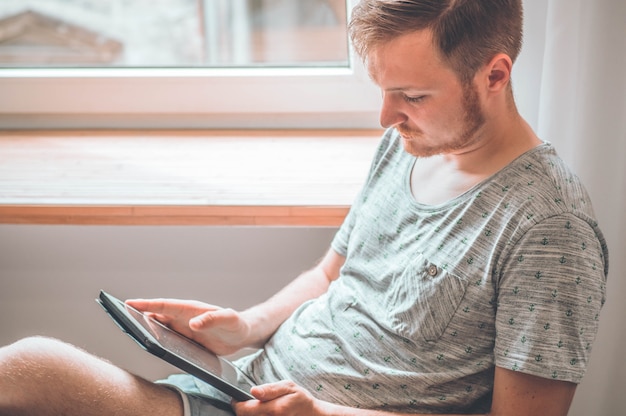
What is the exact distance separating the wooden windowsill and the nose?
0.35 m

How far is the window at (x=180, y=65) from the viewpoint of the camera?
5.75 feet

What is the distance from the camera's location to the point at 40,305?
171 centimetres

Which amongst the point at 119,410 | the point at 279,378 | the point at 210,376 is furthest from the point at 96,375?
the point at 279,378

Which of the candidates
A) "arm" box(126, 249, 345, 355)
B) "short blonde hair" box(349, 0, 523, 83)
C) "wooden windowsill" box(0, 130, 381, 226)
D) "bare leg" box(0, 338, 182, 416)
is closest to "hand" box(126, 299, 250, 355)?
"arm" box(126, 249, 345, 355)

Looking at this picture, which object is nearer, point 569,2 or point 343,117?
point 569,2

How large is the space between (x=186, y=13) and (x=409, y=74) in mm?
987

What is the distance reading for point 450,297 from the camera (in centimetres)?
102

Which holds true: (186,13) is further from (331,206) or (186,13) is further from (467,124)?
(467,124)

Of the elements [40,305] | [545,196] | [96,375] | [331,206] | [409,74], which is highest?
[409,74]

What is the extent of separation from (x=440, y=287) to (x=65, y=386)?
510 millimetres

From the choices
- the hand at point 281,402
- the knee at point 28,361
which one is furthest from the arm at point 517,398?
the knee at point 28,361

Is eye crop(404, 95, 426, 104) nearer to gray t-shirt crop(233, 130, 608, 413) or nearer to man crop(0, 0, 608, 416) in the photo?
man crop(0, 0, 608, 416)

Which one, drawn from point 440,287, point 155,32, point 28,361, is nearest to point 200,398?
point 28,361

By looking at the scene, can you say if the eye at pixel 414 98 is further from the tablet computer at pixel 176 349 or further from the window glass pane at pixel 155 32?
the window glass pane at pixel 155 32
